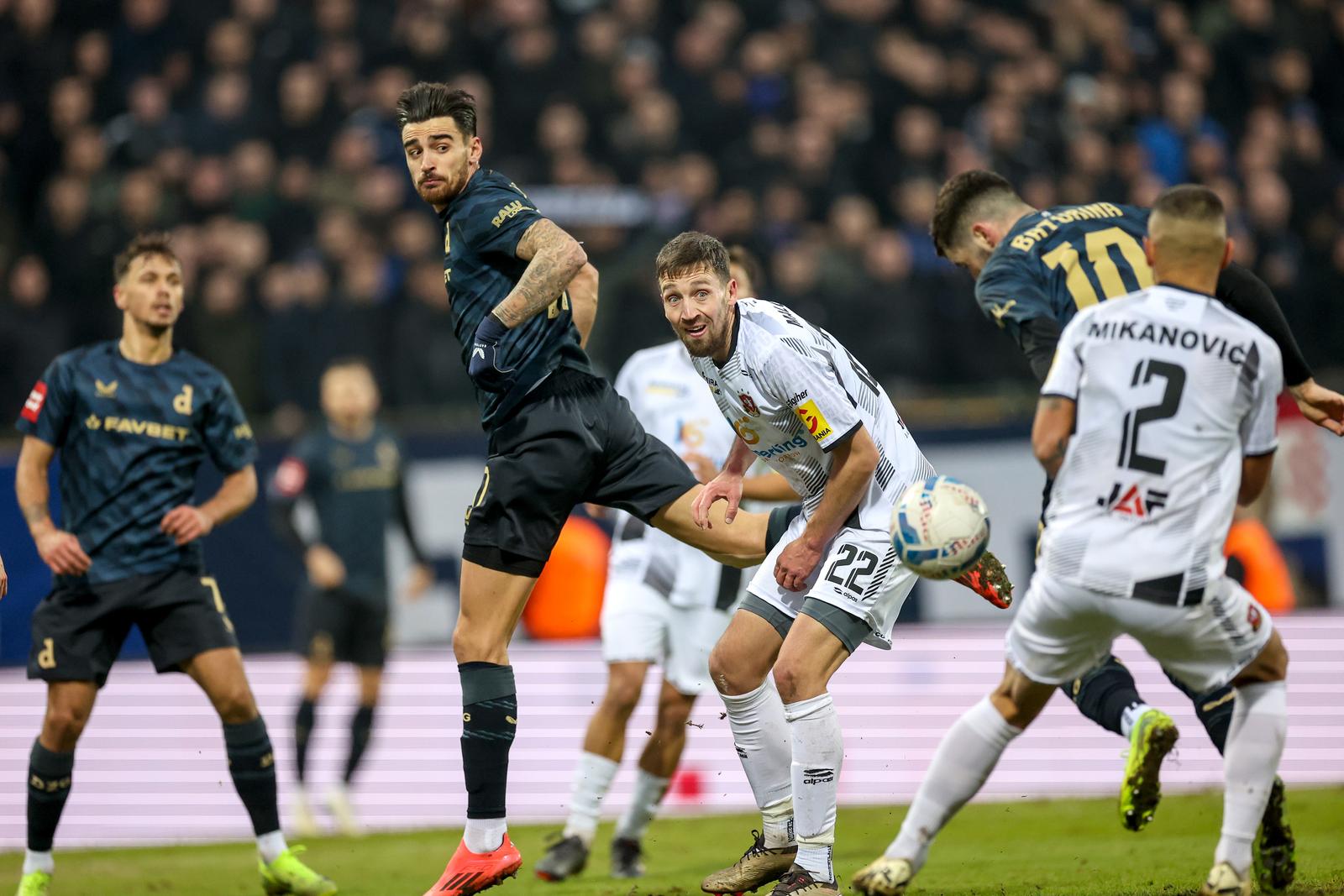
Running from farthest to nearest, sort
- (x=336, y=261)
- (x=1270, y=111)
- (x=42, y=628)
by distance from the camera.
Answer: (x=1270, y=111) < (x=336, y=261) < (x=42, y=628)

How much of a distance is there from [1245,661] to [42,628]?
5575mm

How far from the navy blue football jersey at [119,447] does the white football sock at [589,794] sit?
2.43 metres

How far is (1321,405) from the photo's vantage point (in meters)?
6.15

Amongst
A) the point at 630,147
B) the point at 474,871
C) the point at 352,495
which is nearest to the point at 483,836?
the point at 474,871

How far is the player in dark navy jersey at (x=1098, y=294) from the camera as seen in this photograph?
6012 millimetres

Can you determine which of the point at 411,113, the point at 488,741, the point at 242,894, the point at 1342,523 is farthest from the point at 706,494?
the point at 1342,523

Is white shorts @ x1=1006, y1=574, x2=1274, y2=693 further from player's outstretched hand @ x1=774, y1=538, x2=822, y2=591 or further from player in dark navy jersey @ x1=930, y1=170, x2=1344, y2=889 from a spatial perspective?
player's outstretched hand @ x1=774, y1=538, x2=822, y2=591

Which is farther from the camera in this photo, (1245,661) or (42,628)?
(42,628)

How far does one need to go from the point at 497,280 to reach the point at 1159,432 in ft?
8.79

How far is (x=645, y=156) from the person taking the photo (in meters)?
15.2

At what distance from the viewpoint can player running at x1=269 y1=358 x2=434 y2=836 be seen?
11.6m

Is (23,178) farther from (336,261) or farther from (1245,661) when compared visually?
(1245,661)

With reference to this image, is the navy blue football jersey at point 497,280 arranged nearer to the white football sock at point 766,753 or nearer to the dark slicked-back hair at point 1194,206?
the white football sock at point 766,753

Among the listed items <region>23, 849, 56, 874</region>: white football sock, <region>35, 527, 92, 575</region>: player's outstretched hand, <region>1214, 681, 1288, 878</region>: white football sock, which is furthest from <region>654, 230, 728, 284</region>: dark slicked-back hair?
<region>23, 849, 56, 874</region>: white football sock
